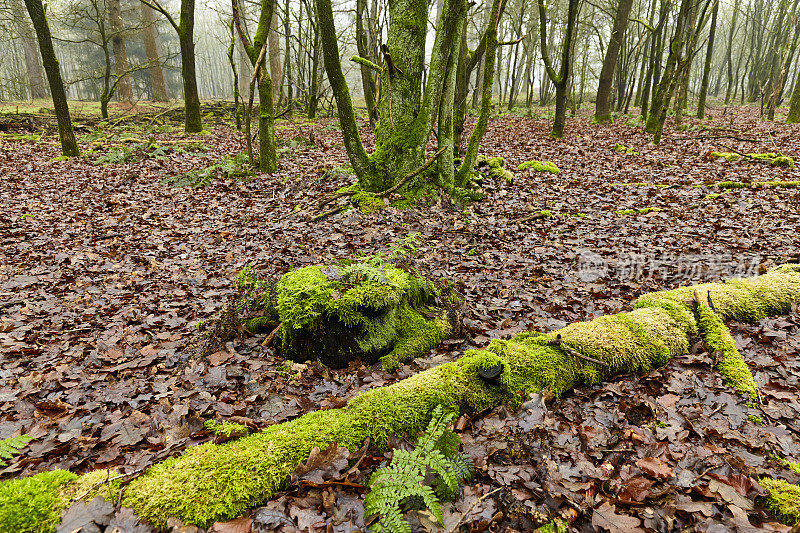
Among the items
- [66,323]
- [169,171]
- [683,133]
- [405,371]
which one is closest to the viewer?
[405,371]

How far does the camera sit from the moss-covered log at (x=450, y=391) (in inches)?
76.9

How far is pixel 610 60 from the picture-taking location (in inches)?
623

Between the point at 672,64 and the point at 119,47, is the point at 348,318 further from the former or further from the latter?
the point at 119,47

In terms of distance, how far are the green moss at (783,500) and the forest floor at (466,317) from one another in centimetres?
7

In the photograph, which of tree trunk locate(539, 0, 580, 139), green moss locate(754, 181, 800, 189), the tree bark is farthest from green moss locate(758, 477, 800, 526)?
tree trunk locate(539, 0, 580, 139)

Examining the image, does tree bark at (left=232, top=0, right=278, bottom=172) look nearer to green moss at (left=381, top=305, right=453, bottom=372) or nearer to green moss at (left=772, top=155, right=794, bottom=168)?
green moss at (left=381, top=305, right=453, bottom=372)

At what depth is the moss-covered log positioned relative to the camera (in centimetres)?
195

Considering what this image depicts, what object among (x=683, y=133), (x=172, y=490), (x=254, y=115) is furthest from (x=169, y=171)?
(x=683, y=133)

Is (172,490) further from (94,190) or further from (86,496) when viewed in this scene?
(94,190)

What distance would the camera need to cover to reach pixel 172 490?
6.32 ft

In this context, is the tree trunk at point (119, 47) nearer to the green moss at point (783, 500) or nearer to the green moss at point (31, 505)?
the green moss at point (31, 505)

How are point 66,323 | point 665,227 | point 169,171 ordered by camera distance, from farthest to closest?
point 169,171 < point 665,227 < point 66,323

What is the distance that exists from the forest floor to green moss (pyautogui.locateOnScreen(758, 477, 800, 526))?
0.07 m

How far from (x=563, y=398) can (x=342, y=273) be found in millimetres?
2207
